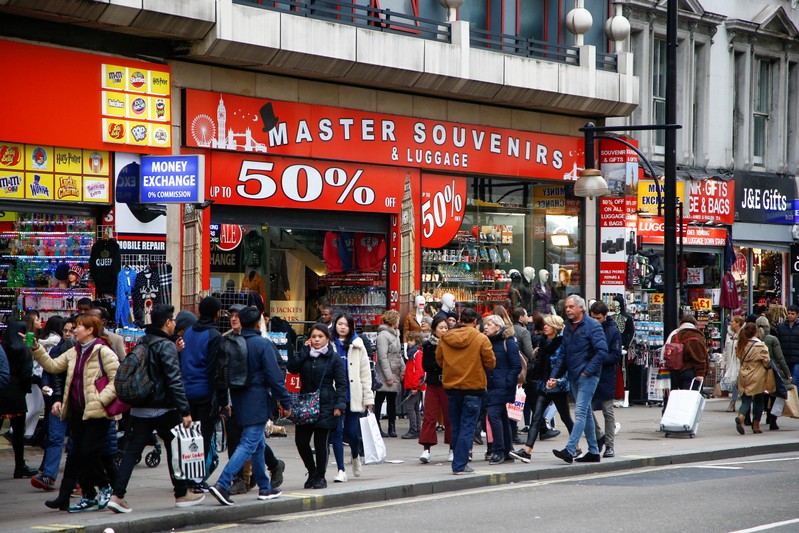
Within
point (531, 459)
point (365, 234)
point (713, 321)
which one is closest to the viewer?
point (531, 459)

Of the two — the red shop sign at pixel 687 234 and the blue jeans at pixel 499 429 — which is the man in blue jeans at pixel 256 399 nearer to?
the blue jeans at pixel 499 429

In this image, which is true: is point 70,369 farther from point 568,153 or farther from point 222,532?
point 568,153

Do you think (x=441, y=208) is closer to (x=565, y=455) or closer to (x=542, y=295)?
(x=542, y=295)

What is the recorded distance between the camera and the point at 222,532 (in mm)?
10727

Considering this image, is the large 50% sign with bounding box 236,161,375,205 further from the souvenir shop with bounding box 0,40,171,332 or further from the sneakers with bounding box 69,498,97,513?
the sneakers with bounding box 69,498,97,513

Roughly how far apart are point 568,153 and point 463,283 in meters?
3.79

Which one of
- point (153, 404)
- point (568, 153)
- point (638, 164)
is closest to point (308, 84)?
point (568, 153)

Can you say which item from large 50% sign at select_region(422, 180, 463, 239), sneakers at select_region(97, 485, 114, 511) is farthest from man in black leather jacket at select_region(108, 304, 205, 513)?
large 50% sign at select_region(422, 180, 463, 239)

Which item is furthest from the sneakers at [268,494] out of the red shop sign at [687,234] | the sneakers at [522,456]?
the red shop sign at [687,234]

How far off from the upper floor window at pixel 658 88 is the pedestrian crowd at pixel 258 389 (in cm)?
1128

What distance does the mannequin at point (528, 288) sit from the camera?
79.4ft

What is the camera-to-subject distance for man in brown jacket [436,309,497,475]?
13773 mm

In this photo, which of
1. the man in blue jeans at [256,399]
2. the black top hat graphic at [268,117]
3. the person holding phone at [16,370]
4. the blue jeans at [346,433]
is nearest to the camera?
the man in blue jeans at [256,399]

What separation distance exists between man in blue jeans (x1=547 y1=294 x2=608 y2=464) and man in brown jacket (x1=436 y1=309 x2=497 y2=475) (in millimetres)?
1342
